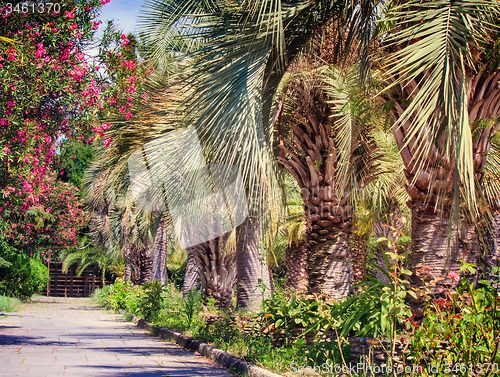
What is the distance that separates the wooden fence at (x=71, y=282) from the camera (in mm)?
44531

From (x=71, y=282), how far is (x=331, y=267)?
42054 millimetres

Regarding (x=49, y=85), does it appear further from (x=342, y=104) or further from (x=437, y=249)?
(x=437, y=249)

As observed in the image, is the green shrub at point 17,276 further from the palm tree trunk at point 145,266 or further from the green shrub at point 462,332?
the green shrub at point 462,332

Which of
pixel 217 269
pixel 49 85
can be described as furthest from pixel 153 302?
pixel 49 85

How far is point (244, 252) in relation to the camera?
998cm

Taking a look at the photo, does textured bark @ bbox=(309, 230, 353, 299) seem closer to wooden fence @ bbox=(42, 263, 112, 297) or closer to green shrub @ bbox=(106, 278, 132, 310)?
green shrub @ bbox=(106, 278, 132, 310)

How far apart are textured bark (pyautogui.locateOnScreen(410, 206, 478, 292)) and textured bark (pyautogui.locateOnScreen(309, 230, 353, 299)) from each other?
1.69m

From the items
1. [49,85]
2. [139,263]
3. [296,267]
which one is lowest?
[296,267]

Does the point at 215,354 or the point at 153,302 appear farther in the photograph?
the point at 153,302

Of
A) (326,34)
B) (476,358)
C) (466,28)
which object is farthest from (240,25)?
(476,358)

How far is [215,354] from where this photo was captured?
8.38 meters

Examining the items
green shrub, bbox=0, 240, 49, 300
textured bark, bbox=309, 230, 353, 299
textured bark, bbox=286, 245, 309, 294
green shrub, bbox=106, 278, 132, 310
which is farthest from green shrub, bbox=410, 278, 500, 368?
green shrub, bbox=0, 240, 49, 300

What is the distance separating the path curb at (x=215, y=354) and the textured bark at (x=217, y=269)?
136 centimetres

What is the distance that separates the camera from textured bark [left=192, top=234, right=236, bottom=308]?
12.5 m
